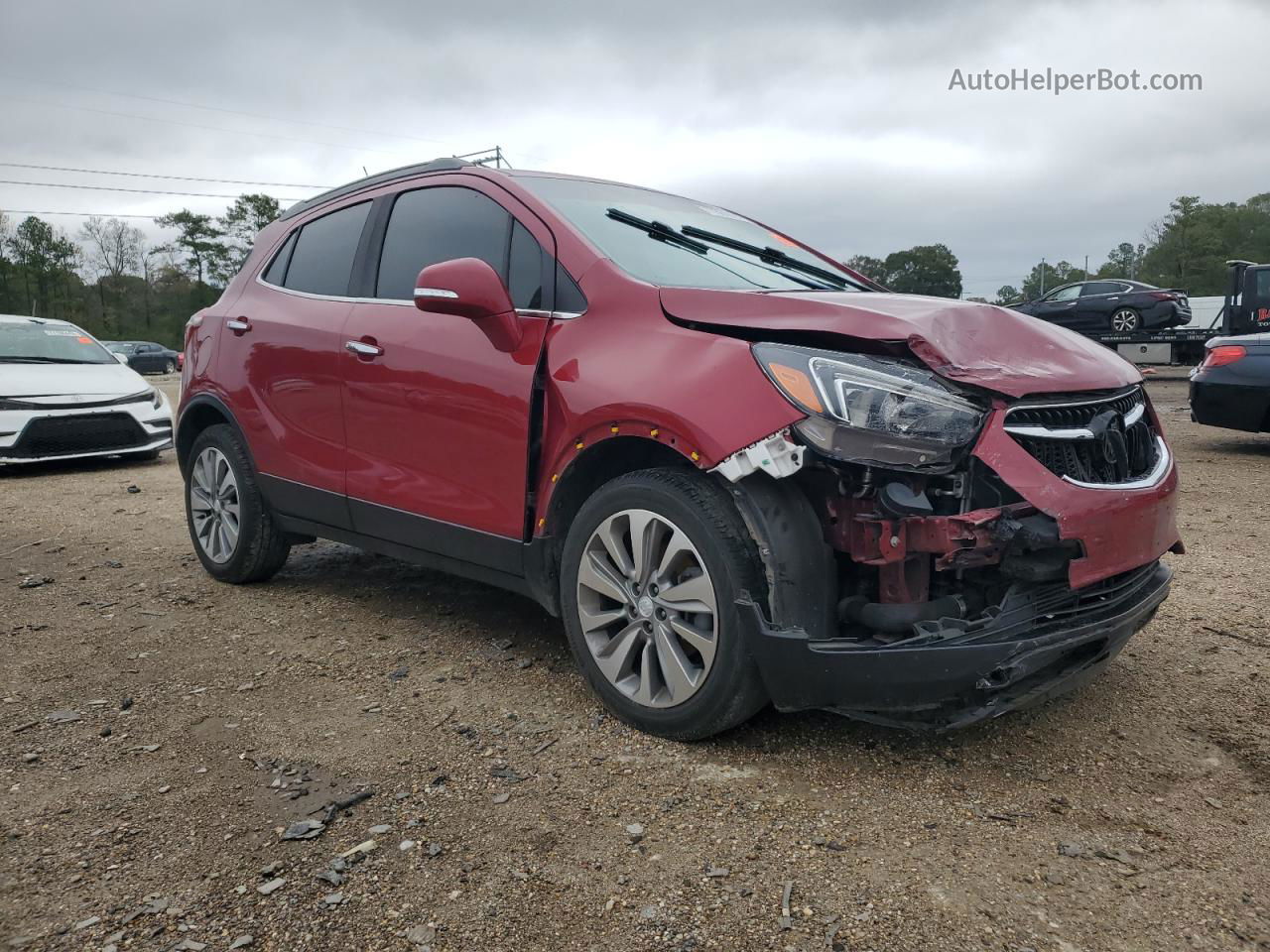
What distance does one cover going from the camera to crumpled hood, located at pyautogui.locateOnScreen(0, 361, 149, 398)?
8742 mm

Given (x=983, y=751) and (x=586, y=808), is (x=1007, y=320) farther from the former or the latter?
(x=586, y=808)

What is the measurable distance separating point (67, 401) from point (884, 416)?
28.8 feet

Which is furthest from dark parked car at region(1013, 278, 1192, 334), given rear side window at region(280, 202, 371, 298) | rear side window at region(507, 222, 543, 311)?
rear side window at region(507, 222, 543, 311)

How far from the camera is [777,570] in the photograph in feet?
8.08

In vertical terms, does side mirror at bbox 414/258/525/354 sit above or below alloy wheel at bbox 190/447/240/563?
above

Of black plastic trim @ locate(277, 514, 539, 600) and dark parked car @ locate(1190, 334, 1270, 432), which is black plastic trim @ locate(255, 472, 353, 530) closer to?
black plastic trim @ locate(277, 514, 539, 600)

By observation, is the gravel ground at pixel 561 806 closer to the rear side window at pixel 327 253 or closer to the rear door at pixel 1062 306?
the rear side window at pixel 327 253

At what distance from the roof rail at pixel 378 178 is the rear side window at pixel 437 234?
0.10 metres

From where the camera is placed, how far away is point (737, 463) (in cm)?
247

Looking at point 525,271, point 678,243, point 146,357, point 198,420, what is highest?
point 678,243

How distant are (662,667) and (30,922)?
157 centimetres

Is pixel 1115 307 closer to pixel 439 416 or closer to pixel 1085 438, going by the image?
pixel 1085 438

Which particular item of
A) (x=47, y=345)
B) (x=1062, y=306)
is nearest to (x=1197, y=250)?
(x=1062, y=306)

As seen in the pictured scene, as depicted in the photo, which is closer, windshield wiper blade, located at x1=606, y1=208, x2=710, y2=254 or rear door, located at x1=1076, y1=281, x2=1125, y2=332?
windshield wiper blade, located at x1=606, y1=208, x2=710, y2=254
